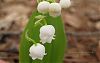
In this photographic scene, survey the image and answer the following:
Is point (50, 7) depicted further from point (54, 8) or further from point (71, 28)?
point (71, 28)

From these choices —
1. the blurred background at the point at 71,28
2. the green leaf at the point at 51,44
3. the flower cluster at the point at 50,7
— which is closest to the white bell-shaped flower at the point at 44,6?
the flower cluster at the point at 50,7

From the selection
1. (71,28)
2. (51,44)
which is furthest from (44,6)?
(71,28)

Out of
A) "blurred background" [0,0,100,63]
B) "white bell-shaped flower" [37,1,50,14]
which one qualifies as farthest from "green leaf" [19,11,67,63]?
"blurred background" [0,0,100,63]

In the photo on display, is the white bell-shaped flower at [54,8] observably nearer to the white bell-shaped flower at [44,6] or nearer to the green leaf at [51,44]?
the white bell-shaped flower at [44,6]

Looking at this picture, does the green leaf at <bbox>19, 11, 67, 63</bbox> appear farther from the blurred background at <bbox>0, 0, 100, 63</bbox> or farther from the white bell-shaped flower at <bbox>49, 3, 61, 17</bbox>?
the blurred background at <bbox>0, 0, 100, 63</bbox>

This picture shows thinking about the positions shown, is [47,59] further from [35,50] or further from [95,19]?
[95,19]
